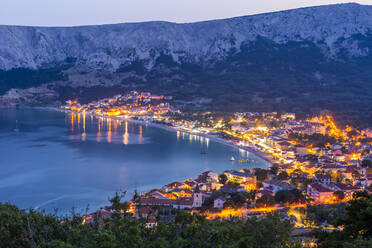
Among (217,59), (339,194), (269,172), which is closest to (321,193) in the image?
(339,194)

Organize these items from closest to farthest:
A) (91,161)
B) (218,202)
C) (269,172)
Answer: (218,202), (269,172), (91,161)

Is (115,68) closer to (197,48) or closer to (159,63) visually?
(159,63)

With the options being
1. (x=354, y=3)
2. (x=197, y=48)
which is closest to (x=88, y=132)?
(x=197, y=48)

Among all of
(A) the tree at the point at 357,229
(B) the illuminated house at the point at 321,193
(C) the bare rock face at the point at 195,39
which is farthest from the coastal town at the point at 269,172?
(C) the bare rock face at the point at 195,39

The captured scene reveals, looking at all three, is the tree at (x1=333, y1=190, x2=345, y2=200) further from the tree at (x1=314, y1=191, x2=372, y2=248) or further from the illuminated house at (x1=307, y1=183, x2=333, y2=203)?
the tree at (x1=314, y1=191, x2=372, y2=248)

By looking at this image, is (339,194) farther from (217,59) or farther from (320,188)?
(217,59)

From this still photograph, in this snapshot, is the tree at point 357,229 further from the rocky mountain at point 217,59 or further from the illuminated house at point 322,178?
the rocky mountain at point 217,59
